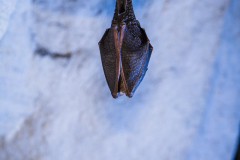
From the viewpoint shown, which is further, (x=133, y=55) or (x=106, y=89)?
(x=106, y=89)

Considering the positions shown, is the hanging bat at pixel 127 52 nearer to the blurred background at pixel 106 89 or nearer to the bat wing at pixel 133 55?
the bat wing at pixel 133 55

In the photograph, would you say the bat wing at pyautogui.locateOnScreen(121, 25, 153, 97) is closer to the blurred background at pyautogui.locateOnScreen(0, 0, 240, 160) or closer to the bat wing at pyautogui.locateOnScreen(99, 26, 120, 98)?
the bat wing at pyautogui.locateOnScreen(99, 26, 120, 98)

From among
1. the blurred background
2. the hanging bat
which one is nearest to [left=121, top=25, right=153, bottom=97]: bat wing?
the hanging bat

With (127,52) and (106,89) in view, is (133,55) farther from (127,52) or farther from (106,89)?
(106,89)

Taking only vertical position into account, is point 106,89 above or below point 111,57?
below

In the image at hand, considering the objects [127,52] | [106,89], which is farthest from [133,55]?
[106,89]

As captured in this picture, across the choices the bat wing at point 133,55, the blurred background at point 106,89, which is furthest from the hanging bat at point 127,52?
the blurred background at point 106,89
